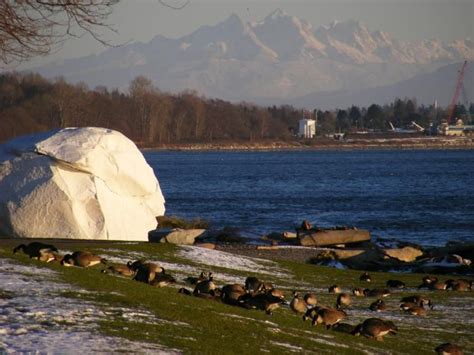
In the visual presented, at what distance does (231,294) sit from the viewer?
18.0 meters

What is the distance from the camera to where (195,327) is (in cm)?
1481

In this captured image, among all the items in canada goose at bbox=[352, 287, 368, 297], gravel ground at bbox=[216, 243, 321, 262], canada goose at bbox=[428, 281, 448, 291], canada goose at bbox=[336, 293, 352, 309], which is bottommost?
gravel ground at bbox=[216, 243, 321, 262]

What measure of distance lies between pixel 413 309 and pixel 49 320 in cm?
905

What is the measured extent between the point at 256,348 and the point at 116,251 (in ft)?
40.1

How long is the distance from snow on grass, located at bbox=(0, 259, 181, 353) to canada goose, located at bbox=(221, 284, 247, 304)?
284 cm

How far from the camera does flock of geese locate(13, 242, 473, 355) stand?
17.4 m

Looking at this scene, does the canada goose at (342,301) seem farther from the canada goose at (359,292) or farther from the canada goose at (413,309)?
the canada goose at (359,292)

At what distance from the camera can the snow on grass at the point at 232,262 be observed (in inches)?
1054

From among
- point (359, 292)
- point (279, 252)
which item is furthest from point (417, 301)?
point (279, 252)

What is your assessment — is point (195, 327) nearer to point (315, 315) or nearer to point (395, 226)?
point (315, 315)

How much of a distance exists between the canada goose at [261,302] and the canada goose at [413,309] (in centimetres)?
378

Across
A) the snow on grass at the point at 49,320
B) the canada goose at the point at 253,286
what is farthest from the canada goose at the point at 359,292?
the snow on grass at the point at 49,320

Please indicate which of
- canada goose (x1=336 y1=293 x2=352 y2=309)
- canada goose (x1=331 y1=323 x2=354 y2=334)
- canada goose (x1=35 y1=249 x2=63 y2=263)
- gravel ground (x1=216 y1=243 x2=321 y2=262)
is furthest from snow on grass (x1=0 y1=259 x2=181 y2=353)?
gravel ground (x1=216 y1=243 x2=321 y2=262)

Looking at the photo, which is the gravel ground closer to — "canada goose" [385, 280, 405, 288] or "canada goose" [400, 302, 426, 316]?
"canada goose" [385, 280, 405, 288]
